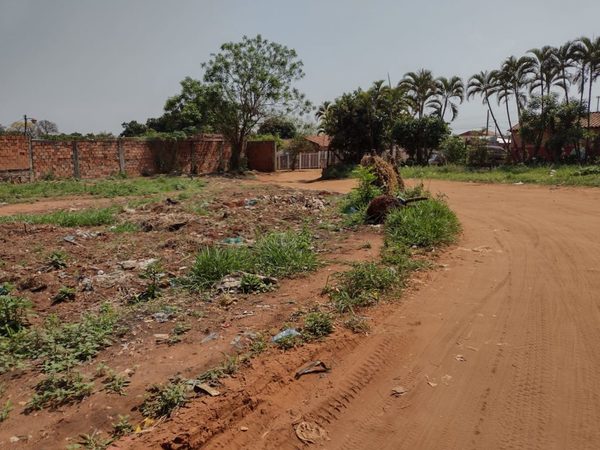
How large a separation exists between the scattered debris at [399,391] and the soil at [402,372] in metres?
0.01

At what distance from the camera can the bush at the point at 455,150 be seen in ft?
92.8

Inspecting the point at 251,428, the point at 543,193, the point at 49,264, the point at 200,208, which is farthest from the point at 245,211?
the point at 543,193

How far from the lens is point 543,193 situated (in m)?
15.1

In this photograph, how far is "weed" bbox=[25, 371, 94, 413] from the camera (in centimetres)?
314

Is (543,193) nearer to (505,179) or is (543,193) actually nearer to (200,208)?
(505,179)

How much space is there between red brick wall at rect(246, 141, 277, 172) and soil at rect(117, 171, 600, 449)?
28.0 m

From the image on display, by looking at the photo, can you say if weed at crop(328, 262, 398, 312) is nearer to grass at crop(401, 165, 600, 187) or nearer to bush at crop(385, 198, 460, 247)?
bush at crop(385, 198, 460, 247)

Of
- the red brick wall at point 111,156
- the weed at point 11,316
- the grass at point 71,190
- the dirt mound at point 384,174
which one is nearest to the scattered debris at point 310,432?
the weed at point 11,316

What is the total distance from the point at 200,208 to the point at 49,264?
4.99 m

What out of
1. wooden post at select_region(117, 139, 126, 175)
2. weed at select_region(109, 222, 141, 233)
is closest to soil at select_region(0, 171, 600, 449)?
weed at select_region(109, 222, 141, 233)

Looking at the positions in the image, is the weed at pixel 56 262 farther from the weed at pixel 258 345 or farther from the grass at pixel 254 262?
the weed at pixel 258 345

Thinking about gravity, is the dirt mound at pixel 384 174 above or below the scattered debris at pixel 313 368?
above

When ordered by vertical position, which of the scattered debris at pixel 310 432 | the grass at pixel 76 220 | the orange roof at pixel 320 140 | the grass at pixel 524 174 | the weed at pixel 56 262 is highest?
the orange roof at pixel 320 140

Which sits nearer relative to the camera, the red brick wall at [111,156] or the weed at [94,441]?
the weed at [94,441]
